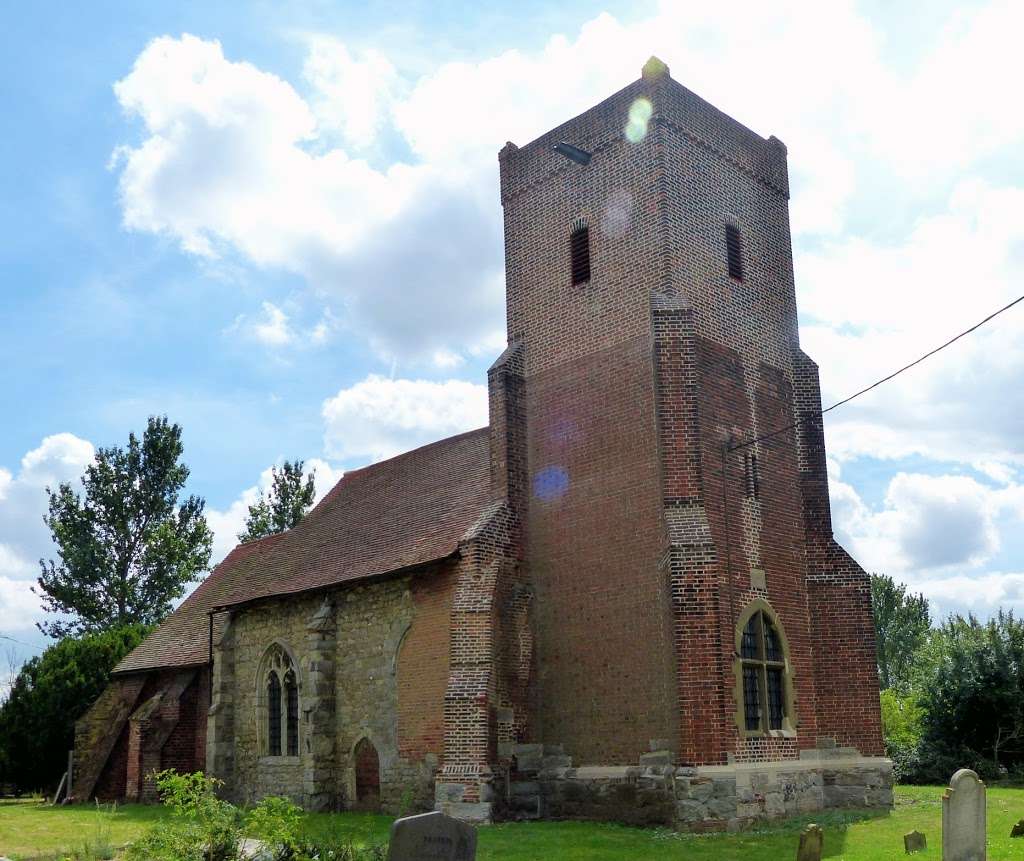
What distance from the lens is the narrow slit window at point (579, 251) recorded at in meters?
20.8

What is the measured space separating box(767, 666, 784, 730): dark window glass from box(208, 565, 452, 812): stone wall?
5.90 metres

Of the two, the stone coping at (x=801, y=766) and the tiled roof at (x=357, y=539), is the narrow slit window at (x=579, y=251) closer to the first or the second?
the tiled roof at (x=357, y=539)

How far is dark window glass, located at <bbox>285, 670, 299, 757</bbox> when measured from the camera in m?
23.6

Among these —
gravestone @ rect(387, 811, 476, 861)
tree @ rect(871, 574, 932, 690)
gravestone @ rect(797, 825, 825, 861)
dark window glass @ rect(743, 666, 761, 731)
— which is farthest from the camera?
tree @ rect(871, 574, 932, 690)

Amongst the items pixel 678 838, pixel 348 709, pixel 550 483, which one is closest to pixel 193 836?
pixel 678 838

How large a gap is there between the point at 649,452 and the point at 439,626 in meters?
5.22

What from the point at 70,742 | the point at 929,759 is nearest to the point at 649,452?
the point at 929,759

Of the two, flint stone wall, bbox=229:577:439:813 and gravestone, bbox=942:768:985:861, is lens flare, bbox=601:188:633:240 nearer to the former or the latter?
flint stone wall, bbox=229:577:439:813

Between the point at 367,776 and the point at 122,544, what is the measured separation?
91.4ft

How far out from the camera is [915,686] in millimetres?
29234

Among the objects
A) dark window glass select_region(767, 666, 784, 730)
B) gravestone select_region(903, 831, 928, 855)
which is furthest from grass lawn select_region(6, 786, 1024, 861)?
dark window glass select_region(767, 666, 784, 730)

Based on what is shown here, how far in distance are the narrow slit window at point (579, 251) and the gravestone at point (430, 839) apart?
12860 millimetres

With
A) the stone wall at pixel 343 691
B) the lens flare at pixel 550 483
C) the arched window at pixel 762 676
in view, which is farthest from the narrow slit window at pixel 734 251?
the stone wall at pixel 343 691

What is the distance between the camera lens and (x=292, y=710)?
78.0 feet
